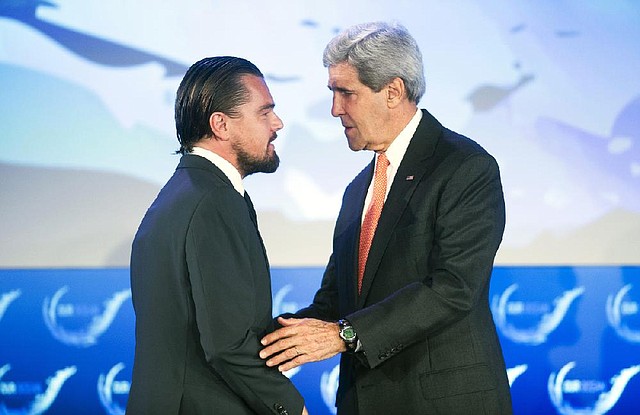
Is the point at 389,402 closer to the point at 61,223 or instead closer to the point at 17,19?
the point at 61,223

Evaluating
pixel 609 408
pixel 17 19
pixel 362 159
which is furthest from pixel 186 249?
pixel 609 408

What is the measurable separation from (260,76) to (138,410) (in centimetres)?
90

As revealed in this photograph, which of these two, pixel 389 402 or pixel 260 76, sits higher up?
pixel 260 76

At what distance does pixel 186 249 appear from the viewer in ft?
6.63

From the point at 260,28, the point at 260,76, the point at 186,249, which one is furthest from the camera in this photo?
the point at 260,28

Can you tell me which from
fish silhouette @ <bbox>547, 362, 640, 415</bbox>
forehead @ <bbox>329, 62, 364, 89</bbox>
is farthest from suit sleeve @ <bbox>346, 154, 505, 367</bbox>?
fish silhouette @ <bbox>547, 362, 640, 415</bbox>

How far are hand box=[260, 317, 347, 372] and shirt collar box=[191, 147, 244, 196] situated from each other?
14.3 inches

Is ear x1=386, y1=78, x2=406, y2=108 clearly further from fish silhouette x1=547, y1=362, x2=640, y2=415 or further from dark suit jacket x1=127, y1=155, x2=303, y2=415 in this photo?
fish silhouette x1=547, y1=362, x2=640, y2=415

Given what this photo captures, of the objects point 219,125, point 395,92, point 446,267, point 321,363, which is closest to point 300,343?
point 446,267

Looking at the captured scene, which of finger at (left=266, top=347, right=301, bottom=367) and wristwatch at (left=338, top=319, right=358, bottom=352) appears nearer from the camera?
finger at (left=266, top=347, right=301, bottom=367)

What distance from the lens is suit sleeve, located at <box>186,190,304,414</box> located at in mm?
2004

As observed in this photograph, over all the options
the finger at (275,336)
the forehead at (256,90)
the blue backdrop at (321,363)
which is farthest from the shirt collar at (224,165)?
the blue backdrop at (321,363)

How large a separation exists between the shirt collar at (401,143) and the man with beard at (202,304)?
56 centimetres

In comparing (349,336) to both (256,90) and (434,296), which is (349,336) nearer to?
(434,296)
